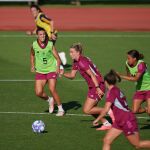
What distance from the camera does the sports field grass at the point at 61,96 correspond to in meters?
15.5

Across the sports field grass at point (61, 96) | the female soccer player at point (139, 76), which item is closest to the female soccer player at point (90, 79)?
the sports field grass at point (61, 96)

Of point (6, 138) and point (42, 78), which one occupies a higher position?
point (42, 78)

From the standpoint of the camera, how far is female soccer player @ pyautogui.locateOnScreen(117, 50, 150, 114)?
648 inches

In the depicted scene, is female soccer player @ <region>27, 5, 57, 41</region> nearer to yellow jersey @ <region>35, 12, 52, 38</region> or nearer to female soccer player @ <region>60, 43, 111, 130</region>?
yellow jersey @ <region>35, 12, 52, 38</region>

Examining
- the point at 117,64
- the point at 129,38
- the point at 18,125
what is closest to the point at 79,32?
the point at 129,38

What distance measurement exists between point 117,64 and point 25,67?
150 inches

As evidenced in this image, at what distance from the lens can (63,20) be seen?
133ft

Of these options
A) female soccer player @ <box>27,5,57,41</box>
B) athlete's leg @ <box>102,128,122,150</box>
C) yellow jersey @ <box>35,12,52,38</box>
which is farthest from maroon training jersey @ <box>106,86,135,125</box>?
yellow jersey @ <box>35,12,52,38</box>

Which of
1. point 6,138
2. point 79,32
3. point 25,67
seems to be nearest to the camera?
point 6,138

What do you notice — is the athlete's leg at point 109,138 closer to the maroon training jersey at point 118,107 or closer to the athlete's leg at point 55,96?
the maroon training jersey at point 118,107

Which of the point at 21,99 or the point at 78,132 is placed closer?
the point at 78,132

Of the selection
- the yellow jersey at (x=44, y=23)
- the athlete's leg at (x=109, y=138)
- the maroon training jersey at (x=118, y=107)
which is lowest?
the athlete's leg at (x=109, y=138)

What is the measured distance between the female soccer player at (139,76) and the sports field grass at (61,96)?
24.0 inches

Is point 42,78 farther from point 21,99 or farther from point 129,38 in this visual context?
point 129,38
